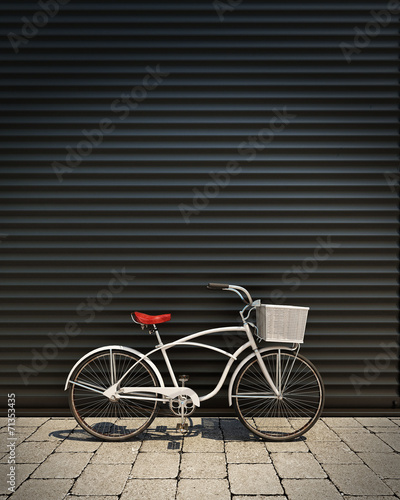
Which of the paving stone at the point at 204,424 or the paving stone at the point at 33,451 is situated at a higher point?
the paving stone at the point at 33,451

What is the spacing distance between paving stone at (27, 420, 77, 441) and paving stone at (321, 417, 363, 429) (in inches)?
94.8

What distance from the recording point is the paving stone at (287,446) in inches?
133

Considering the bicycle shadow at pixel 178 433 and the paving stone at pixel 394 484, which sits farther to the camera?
the bicycle shadow at pixel 178 433

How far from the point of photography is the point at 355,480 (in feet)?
9.48

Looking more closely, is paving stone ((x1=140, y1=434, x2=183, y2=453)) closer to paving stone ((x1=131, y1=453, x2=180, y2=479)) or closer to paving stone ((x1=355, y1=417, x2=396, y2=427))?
paving stone ((x1=131, y1=453, x2=180, y2=479))

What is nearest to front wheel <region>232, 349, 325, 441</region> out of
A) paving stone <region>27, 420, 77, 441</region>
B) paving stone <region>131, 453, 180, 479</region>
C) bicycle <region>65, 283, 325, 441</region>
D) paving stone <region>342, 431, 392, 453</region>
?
bicycle <region>65, 283, 325, 441</region>

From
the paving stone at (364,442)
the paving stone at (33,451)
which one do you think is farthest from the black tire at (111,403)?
the paving stone at (364,442)

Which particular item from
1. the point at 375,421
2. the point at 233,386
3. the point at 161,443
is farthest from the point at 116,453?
the point at 375,421

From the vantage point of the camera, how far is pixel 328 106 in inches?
167

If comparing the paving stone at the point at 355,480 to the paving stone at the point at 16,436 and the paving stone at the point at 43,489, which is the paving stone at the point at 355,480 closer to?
the paving stone at the point at 43,489

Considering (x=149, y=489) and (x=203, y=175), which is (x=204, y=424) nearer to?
(x=149, y=489)

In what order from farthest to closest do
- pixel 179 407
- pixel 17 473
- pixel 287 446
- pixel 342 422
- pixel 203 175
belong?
pixel 203 175 → pixel 342 422 → pixel 179 407 → pixel 287 446 → pixel 17 473

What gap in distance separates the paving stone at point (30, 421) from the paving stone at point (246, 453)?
1.81 m

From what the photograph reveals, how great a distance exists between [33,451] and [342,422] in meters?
2.77
